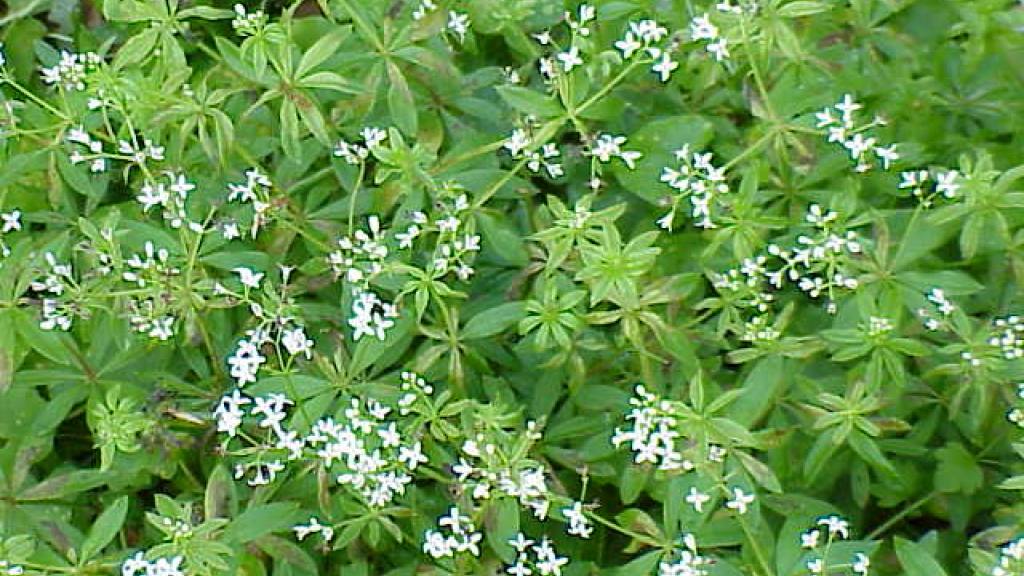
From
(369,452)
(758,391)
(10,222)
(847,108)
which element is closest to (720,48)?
(847,108)

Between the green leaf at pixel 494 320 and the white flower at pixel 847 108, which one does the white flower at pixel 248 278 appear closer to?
the green leaf at pixel 494 320

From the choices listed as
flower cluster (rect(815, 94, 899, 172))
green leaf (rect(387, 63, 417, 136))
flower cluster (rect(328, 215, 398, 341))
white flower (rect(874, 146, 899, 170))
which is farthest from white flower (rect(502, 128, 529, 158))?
white flower (rect(874, 146, 899, 170))

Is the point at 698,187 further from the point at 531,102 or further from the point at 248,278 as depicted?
the point at 248,278

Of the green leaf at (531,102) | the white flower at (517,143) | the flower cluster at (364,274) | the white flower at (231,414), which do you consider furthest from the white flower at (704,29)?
the white flower at (231,414)

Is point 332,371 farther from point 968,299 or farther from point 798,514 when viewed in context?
point 968,299

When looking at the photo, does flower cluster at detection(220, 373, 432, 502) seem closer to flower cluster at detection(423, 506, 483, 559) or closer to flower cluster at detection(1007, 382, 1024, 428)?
flower cluster at detection(423, 506, 483, 559)

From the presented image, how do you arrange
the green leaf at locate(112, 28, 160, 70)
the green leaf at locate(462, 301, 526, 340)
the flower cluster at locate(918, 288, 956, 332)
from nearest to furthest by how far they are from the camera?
1. the flower cluster at locate(918, 288, 956, 332)
2. the green leaf at locate(462, 301, 526, 340)
3. the green leaf at locate(112, 28, 160, 70)

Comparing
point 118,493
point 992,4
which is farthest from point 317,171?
point 992,4
